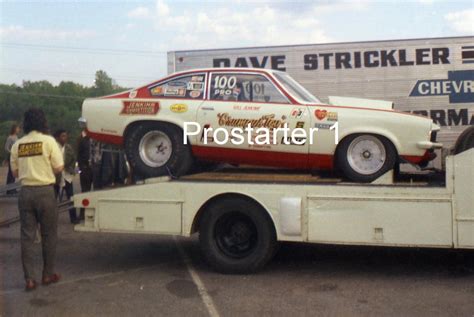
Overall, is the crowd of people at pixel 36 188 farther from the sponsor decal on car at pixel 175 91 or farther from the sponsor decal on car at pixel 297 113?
the sponsor decal on car at pixel 297 113

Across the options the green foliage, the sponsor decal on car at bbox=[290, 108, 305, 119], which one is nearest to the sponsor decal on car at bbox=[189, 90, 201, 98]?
the sponsor decal on car at bbox=[290, 108, 305, 119]

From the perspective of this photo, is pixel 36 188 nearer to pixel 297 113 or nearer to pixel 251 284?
pixel 251 284

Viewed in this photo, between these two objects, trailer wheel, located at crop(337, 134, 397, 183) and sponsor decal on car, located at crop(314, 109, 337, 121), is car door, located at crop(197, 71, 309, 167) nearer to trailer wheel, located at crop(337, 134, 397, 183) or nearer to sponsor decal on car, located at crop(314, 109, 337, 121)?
sponsor decal on car, located at crop(314, 109, 337, 121)

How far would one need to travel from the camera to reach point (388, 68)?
11.5m

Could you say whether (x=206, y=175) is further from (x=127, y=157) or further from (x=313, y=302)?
(x=313, y=302)

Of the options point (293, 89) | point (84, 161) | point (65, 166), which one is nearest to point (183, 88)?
point (293, 89)

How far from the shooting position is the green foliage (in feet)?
141

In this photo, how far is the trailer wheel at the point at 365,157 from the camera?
7.01m

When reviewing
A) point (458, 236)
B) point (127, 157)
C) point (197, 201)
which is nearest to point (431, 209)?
point (458, 236)

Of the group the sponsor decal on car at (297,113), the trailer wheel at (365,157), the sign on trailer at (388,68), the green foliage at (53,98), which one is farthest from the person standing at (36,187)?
the green foliage at (53,98)

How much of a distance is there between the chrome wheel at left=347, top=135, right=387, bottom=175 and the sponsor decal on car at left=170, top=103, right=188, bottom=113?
6.39 feet

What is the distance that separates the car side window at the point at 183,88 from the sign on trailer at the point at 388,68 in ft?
13.3

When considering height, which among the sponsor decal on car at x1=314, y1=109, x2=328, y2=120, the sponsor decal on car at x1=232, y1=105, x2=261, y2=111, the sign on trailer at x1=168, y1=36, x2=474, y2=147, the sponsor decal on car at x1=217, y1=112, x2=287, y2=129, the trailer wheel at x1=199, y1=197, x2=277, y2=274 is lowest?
the trailer wheel at x1=199, y1=197, x2=277, y2=274

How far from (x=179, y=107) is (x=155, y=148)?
59 cm
